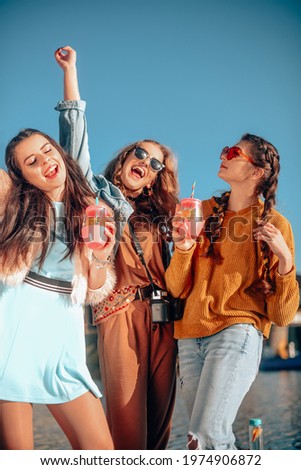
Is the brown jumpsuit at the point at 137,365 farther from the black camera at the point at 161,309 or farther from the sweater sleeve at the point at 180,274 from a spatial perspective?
the sweater sleeve at the point at 180,274

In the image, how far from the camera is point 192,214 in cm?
344

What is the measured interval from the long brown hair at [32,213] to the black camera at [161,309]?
1.70 ft

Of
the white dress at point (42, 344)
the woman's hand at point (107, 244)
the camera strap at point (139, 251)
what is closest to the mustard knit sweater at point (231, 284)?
the camera strap at point (139, 251)

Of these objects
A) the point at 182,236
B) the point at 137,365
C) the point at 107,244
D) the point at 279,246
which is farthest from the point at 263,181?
the point at 137,365

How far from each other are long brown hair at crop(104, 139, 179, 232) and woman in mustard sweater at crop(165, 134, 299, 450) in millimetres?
283

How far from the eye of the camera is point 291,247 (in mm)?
3518

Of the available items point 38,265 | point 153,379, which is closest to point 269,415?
point 153,379

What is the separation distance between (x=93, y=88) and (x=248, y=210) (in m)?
1.26

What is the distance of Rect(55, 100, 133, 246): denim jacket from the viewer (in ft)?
12.7

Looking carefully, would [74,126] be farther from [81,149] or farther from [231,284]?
[231,284]

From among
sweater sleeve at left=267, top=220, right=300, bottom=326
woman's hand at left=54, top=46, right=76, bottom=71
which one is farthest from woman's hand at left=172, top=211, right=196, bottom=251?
woman's hand at left=54, top=46, right=76, bottom=71

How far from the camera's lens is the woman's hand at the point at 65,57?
397 centimetres

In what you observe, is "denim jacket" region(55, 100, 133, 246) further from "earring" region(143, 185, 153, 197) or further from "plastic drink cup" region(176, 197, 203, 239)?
"plastic drink cup" region(176, 197, 203, 239)
